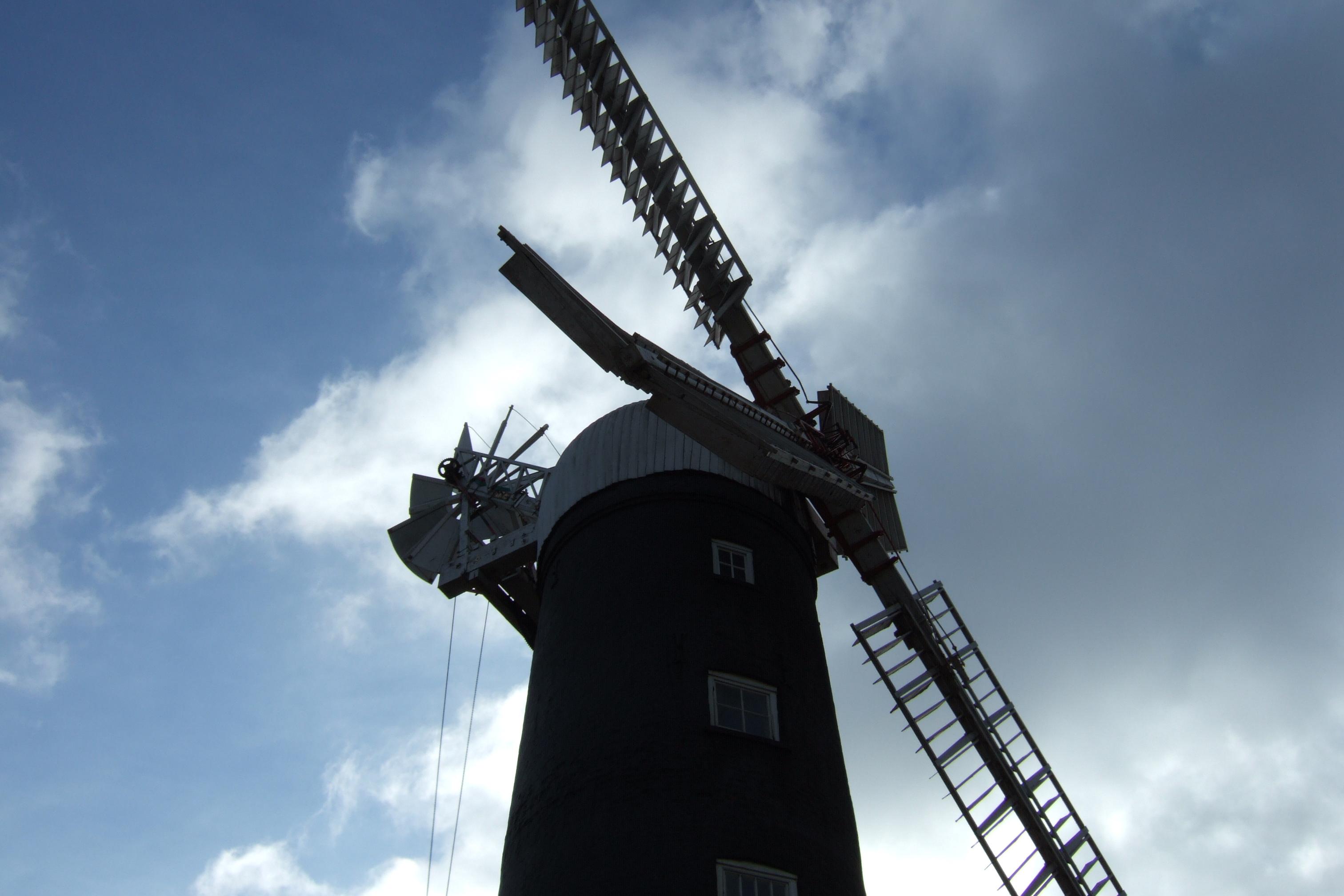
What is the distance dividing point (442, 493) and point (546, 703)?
1068 cm

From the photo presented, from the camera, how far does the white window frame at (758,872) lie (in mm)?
17500

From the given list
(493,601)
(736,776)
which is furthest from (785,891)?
(493,601)

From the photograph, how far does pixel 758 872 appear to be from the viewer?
17.6 m

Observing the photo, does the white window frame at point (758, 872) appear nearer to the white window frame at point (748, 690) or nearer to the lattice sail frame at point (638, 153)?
the white window frame at point (748, 690)

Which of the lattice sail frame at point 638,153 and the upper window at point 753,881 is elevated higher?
the lattice sail frame at point 638,153

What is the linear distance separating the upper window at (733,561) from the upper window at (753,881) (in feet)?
20.3

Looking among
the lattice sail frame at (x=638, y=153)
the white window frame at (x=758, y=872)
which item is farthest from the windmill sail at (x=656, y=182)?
the white window frame at (x=758, y=872)

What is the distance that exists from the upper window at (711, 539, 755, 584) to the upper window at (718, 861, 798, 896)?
6.20m

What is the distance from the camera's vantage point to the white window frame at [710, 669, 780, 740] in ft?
65.1

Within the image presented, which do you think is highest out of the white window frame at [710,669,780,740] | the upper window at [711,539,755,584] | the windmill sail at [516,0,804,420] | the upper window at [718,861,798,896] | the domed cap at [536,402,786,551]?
the windmill sail at [516,0,804,420]

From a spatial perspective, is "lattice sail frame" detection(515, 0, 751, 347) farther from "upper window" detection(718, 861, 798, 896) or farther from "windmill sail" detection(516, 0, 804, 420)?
"upper window" detection(718, 861, 798, 896)

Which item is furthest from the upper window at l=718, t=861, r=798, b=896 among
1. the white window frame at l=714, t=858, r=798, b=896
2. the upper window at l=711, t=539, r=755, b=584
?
the upper window at l=711, t=539, r=755, b=584

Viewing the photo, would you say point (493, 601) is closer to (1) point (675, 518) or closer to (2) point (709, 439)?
(1) point (675, 518)

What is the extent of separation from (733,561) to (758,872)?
22.7ft
